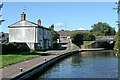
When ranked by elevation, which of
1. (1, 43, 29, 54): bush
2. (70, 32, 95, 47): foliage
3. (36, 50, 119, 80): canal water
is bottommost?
(36, 50, 119, 80): canal water

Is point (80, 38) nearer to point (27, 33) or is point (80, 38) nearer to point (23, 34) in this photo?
point (27, 33)

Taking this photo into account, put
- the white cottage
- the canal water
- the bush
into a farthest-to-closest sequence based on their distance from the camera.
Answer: the white cottage, the bush, the canal water

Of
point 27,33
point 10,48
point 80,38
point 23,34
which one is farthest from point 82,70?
point 80,38

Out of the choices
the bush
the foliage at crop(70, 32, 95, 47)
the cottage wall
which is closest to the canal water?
the bush

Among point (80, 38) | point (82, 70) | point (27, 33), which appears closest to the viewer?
point (82, 70)

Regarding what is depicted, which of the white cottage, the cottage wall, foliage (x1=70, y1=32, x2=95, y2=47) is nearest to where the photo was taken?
the white cottage

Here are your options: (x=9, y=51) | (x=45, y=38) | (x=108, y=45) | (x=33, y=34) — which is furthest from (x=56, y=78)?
(x=108, y=45)

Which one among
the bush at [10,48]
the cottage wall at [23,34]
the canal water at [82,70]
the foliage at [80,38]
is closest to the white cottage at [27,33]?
the cottage wall at [23,34]

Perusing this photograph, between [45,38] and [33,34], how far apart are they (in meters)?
6.18

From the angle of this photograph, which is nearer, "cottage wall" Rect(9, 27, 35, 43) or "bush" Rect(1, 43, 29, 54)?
"bush" Rect(1, 43, 29, 54)

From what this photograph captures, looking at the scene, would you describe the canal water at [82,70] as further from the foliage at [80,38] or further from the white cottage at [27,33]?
the foliage at [80,38]

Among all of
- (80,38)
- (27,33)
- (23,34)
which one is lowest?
(80,38)

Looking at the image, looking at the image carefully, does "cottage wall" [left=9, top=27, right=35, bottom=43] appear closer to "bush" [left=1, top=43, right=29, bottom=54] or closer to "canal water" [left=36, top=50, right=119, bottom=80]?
"bush" [left=1, top=43, right=29, bottom=54]

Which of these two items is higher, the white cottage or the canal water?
the white cottage
